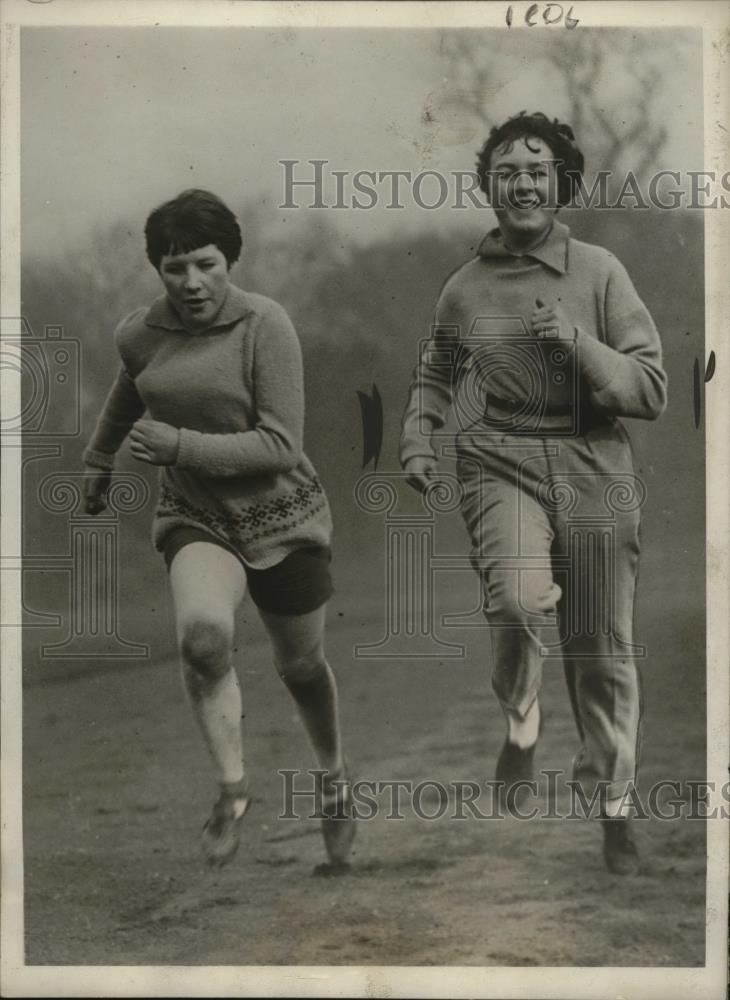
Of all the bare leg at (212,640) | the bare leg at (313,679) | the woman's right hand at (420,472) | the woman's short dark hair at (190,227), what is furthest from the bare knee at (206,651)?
the woman's short dark hair at (190,227)

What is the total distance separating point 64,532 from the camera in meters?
3.03

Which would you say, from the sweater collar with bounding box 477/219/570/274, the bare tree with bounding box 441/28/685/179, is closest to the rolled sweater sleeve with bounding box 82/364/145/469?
the sweater collar with bounding box 477/219/570/274

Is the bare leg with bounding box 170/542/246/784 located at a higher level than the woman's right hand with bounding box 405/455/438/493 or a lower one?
lower

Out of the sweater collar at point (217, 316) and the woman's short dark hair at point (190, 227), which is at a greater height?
the woman's short dark hair at point (190, 227)

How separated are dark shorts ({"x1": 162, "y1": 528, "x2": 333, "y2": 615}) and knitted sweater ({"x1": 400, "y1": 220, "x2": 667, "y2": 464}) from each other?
429 millimetres

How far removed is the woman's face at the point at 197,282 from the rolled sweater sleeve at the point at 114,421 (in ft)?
0.88

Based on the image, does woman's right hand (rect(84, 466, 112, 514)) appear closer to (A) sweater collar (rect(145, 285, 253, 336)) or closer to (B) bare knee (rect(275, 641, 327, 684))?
(A) sweater collar (rect(145, 285, 253, 336))

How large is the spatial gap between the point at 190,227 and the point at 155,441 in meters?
0.65

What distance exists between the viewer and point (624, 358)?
296 cm

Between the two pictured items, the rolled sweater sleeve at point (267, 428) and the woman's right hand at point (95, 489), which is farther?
the woman's right hand at point (95, 489)

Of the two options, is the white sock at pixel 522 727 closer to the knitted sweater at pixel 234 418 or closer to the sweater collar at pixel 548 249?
the knitted sweater at pixel 234 418

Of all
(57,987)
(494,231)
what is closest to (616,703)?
(494,231)

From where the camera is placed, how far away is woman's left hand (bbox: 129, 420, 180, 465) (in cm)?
293

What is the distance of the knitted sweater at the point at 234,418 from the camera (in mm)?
2924
